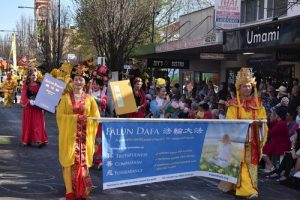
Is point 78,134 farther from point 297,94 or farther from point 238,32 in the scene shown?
point 238,32

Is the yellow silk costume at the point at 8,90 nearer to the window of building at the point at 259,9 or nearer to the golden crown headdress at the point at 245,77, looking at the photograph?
the window of building at the point at 259,9

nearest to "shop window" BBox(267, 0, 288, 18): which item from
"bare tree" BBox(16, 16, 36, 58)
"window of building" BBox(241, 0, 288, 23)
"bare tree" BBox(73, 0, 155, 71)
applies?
Result: "window of building" BBox(241, 0, 288, 23)

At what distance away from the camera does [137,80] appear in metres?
10.5

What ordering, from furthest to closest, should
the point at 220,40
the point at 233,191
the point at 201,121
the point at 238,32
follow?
the point at 220,40
the point at 238,32
the point at 233,191
the point at 201,121

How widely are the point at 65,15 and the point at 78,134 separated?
111ft

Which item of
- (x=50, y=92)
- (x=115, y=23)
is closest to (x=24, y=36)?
(x=115, y=23)

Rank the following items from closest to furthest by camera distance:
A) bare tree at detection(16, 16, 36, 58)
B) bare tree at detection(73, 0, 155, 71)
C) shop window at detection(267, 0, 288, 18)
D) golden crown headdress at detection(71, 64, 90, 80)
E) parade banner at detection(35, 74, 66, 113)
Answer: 1. golden crown headdress at detection(71, 64, 90, 80)
2. parade banner at detection(35, 74, 66, 113)
3. shop window at detection(267, 0, 288, 18)
4. bare tree at detection(73, 0, 155, 71)
5. bare tree at detection(16, 16, 36, 58)

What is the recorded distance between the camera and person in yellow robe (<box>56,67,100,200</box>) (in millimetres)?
7137

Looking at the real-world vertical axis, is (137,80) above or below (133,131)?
above

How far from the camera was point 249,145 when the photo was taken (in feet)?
26.2

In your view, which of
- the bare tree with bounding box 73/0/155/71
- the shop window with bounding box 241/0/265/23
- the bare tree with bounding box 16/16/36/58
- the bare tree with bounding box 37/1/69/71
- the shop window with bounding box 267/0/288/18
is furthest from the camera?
the bare tree with bounding box 16/16/36/58

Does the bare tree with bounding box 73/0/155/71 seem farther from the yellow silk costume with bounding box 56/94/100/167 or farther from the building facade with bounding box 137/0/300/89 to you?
→ the yellow silk costume with bounding box 56/94/100/167

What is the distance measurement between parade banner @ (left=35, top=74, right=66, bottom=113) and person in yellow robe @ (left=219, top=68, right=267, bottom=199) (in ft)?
10.4

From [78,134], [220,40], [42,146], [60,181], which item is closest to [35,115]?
[42,146]
